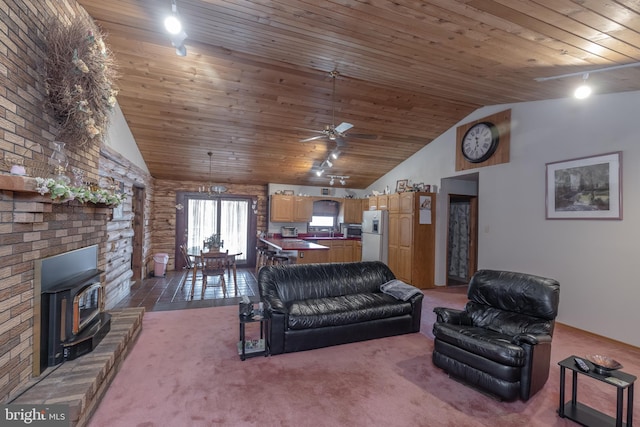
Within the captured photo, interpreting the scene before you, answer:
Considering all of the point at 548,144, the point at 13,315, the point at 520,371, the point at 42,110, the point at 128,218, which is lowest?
the point at 520,371

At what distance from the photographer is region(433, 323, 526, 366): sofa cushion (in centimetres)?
230

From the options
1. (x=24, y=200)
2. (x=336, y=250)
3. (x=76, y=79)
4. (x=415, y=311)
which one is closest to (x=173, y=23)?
(x=76, y=79)

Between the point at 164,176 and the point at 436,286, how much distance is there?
684 centimetres

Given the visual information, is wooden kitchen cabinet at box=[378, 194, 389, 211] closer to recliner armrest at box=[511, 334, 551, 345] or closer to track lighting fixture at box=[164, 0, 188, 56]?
recliner armrest at box=[511, 334, 551, 345]

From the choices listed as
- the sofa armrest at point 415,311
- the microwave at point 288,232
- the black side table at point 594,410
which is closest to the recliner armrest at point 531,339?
the black side table at point 594,410

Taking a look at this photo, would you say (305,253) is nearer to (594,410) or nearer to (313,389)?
(313,389)

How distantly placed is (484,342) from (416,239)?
11.6ft

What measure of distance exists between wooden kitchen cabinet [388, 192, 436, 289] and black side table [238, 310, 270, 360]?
368cm

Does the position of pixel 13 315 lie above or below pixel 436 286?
above

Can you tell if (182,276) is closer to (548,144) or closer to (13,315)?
(13,315)

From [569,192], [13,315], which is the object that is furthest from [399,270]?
[13,315]

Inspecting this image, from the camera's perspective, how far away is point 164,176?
713 cm

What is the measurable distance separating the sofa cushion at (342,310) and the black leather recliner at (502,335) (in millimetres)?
677

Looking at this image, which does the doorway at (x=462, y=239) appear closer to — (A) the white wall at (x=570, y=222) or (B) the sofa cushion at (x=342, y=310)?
(A) the white wall at (x=570, y=222)
